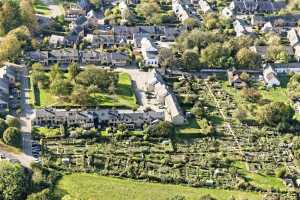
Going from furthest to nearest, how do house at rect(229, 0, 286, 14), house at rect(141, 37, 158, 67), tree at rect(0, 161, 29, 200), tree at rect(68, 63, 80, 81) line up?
house at rect(229, 0, 286, 14) < house at rect(141, 37, 158, 67) < tree at rect(68, 63, 80, 81) < tree at rect(0, 161, 29, 200)

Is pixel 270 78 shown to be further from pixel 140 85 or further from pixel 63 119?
pixel 63 119

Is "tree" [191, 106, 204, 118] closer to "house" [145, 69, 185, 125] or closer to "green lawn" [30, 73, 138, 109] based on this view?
"house" [145, 69, 185, 125]

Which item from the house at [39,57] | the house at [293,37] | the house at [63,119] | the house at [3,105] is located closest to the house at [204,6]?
the house at [293,37]

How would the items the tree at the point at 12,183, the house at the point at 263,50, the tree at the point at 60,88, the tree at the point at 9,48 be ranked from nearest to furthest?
the tree at the point at 12,183, the tree at the point at 60,88, the tree at the point at 9,48, the house at the point at 263,50

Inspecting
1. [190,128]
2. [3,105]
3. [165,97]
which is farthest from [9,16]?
[190,128]

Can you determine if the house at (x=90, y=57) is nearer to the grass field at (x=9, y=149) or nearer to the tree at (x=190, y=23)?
the tree at (x=190, y=23)

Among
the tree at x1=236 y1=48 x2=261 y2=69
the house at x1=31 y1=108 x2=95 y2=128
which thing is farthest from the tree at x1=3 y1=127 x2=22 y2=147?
the tree at x1=236 y1=48 x2=261 y2=69

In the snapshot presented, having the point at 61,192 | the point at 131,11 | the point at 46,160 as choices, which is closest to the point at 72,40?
the point at 131,11
